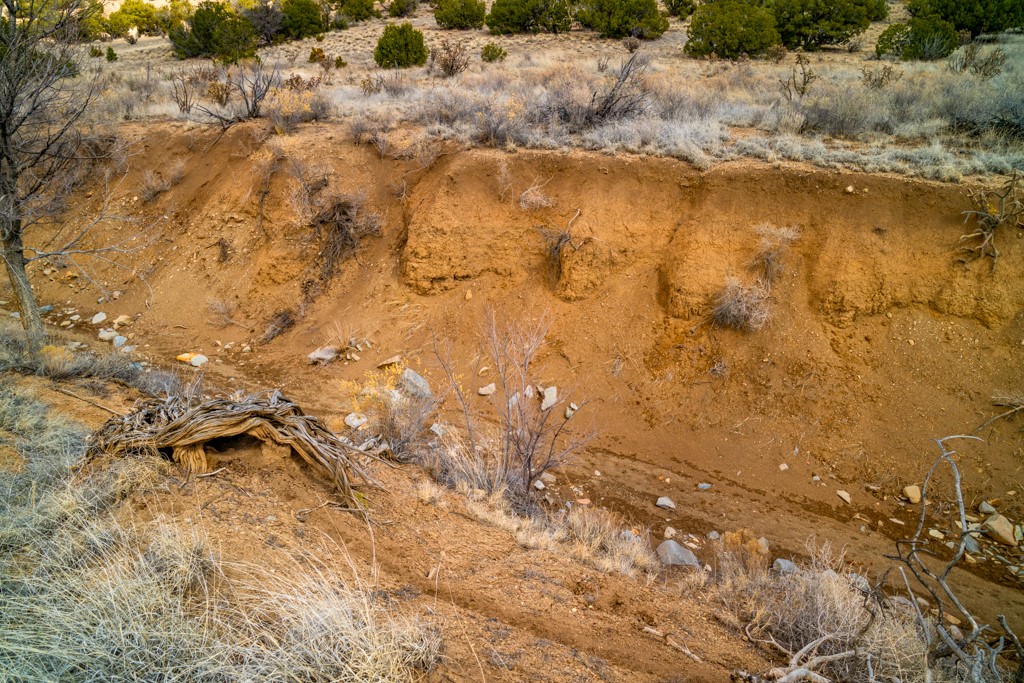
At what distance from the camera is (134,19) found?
98.4 ft

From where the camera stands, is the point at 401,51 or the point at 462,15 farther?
the point at 462,15

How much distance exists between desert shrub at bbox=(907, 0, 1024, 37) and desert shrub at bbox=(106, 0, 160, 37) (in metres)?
35.4

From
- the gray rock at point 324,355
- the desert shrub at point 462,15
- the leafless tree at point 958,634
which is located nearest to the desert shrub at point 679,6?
the desert shrub at point 462,15

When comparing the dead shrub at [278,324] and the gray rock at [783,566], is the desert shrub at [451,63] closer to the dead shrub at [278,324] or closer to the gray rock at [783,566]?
the dead shrub at [278,324]

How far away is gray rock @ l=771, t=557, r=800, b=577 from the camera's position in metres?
5.21

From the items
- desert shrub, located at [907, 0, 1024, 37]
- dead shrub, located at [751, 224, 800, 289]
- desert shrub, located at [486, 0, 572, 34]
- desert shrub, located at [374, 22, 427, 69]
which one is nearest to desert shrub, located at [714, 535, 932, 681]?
dead shrub, located at [751, 224, 800, 289]

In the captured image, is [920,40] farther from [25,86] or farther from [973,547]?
[25,86]

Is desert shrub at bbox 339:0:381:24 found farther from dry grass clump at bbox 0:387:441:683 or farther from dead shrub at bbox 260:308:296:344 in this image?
dry grass clump at bbox 0:387:441:683

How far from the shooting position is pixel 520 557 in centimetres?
385

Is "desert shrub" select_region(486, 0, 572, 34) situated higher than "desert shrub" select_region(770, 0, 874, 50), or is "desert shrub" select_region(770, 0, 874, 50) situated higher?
"desert shrub" select_region(486, 0, 572, 34)

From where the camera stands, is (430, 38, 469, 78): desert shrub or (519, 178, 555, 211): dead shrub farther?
(430, 38, 469, 78): desert shrub

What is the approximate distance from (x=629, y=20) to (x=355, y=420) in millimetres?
19366

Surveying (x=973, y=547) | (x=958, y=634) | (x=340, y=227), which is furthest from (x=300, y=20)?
(x=958, y=634)

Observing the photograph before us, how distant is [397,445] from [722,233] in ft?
19.0
